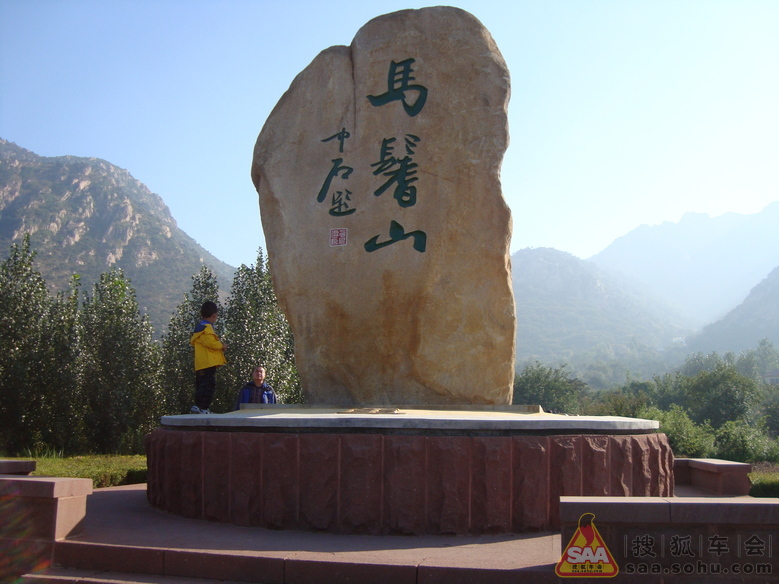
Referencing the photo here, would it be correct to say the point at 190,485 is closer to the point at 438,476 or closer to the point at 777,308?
the point at 438,476

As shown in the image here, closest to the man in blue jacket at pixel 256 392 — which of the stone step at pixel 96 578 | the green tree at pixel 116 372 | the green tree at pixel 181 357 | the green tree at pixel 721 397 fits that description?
the stone step at pixel 96 578

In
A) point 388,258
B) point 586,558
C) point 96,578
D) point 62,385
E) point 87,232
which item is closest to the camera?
point 586,558

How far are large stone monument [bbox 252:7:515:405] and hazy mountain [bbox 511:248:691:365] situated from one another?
116844mm

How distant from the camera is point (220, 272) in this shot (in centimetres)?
7869

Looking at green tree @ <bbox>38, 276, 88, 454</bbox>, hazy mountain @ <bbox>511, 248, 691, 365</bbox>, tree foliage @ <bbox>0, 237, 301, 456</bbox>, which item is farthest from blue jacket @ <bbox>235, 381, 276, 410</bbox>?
hazy mountain @ <bbox>511, 248, 691, 365</bbox>

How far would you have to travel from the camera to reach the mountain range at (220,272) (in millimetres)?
53500

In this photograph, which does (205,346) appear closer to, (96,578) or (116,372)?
(96,578)

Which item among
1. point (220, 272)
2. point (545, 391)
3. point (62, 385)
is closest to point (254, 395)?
point (62, 385)

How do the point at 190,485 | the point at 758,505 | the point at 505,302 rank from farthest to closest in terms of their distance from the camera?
the point at 505,302, the point at 190,485, the point at 758,505

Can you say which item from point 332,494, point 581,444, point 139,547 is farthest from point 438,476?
point 139,547

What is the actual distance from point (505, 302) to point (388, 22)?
2.94 meters

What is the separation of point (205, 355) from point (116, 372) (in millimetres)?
8529

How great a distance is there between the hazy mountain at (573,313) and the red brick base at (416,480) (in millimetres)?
Answer: 118566

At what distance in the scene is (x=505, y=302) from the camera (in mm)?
6043
